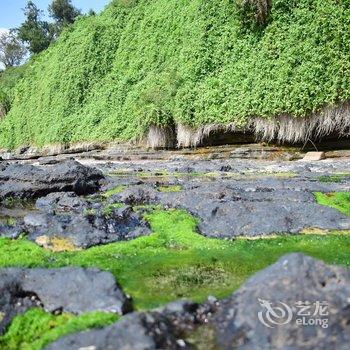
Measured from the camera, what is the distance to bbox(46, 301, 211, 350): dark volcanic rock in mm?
3736

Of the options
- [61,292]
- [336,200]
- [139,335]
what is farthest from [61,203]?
[139,335]

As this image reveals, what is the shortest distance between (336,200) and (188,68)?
1894 cm

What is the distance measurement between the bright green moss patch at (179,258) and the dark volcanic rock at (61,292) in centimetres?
31

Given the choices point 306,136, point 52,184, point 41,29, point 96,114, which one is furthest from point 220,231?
point 41,29

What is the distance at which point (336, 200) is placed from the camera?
10031mm

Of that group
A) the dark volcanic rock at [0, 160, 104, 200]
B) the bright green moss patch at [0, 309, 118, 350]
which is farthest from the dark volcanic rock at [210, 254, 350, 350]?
the dark volcanic rock at [0, 160, 104, 200]

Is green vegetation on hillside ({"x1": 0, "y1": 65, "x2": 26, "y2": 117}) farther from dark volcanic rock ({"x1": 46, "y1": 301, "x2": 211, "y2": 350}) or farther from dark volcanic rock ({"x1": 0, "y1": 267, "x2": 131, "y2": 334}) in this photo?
dark volcanic rock ({"x1": 46, "y1": 301, "x2": 211, "y2": 350})

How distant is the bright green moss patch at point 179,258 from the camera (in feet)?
17.8

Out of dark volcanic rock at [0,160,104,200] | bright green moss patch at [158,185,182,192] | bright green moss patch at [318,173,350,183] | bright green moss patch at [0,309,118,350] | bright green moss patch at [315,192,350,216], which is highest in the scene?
dark volcanic rock at [0,160,104,200]

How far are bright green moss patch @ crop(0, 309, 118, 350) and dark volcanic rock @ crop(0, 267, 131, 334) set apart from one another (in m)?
0.12

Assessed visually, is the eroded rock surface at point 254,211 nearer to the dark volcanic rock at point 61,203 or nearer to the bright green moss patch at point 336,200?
the bright green moss patch at point 336,200

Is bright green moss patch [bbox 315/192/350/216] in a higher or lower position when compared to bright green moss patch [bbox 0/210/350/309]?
higher

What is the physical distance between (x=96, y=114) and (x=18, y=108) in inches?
735

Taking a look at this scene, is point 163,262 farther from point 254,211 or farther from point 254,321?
point 254,211
